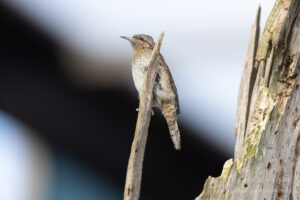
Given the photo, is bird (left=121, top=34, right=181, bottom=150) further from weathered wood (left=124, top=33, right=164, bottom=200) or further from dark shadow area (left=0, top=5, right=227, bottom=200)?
weathered wood (left=124, top=33, right=164, bottom=200)

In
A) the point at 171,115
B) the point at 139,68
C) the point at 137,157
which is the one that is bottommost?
the point at 137,157

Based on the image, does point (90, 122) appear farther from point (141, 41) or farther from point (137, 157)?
point (137, 157)

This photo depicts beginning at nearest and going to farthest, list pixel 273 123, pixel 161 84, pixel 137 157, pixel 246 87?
pixel 137 157 → pixel 273 123 → pixel 246 87 → pixel 161 84

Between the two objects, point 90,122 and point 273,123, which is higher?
point 90,122

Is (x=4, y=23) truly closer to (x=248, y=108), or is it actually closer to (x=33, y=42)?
(x=33, y=42)

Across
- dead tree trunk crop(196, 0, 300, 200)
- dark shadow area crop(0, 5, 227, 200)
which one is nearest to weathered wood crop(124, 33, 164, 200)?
dead tree trunk crop(196, 0, 300, 200)

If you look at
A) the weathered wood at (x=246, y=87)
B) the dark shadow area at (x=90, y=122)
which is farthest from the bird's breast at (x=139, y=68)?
the weathered wood at (x=246, y=87)

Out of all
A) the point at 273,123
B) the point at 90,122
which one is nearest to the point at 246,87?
the point at 273,123
